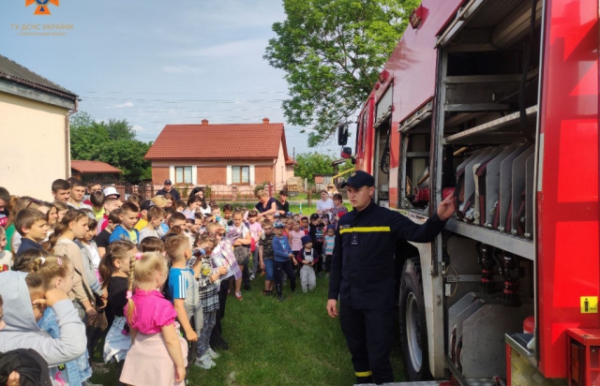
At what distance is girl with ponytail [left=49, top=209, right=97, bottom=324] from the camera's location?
4367 millimetres

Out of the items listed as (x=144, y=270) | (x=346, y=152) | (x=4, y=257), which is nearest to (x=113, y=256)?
(x=4, y=257)

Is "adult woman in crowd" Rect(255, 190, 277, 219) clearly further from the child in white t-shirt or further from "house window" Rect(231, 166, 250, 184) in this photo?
"house window" Rect(231, 166, 250, 184)

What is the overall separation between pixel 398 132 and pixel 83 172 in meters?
52.9

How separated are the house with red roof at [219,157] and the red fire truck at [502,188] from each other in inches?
1435

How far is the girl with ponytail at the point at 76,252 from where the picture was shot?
4.37 m

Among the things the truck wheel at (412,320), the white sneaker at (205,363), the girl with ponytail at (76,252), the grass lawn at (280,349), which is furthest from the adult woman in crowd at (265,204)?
the truck wheel at (412,320)

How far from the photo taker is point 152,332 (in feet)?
11.6

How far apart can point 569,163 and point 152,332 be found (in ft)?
9.15

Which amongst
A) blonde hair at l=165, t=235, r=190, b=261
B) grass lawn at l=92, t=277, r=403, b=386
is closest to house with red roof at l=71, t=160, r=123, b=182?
grass lawn at l=92, t=277, r=403, b=386

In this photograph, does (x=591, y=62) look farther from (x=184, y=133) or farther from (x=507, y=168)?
(x=184, y=133)

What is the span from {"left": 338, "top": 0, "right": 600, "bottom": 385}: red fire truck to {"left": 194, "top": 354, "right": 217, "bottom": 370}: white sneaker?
2.15m

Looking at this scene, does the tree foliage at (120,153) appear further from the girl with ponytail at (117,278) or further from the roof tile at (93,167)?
the girl with ponytail at (117,278)

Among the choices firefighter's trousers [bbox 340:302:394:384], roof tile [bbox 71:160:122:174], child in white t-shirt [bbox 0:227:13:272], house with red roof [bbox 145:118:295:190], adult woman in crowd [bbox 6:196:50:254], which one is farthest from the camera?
roof tile [bbox 71:160:122:174]

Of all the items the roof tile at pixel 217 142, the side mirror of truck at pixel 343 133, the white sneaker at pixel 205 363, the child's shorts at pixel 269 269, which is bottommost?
the white sneaker at pixel 205 363
